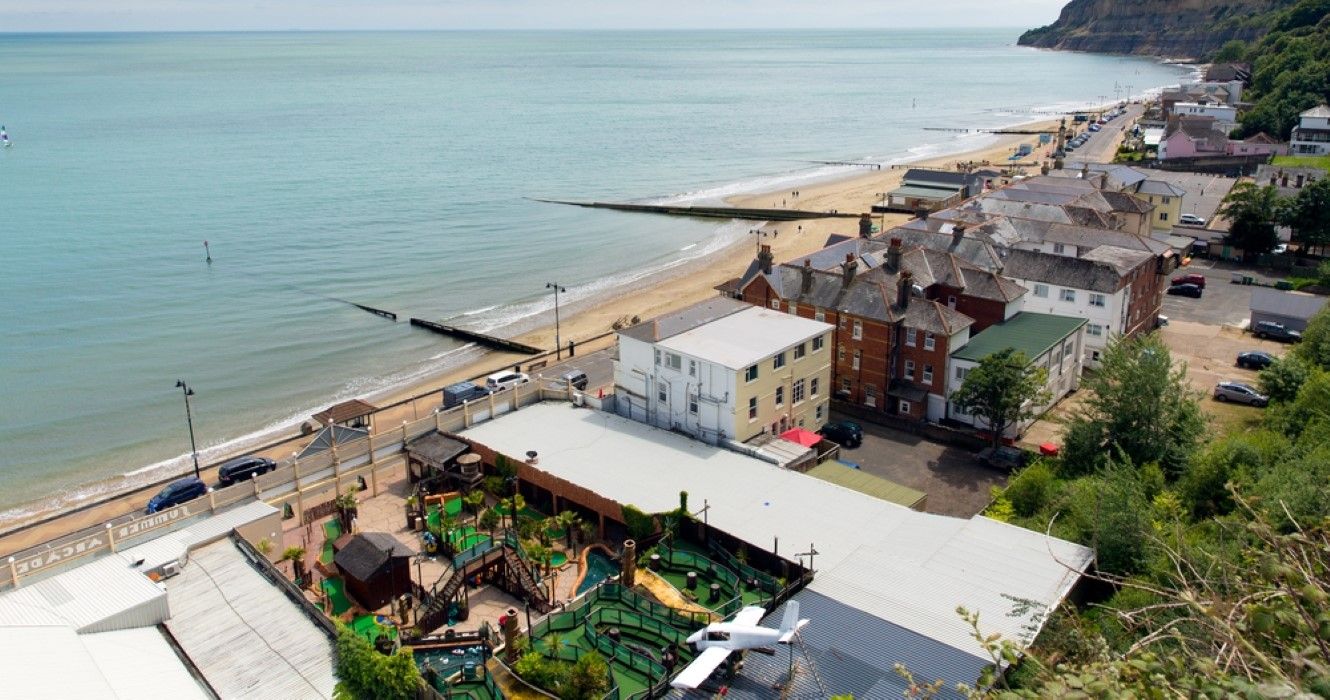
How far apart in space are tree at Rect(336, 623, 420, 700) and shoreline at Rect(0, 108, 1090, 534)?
2752 cm

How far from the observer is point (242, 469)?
48.0 metres

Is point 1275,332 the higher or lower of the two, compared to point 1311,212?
lower

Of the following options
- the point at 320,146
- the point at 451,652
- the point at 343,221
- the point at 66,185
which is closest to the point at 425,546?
the point at 451,652

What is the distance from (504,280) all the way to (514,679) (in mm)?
68146

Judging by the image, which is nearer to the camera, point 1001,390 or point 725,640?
point 725,640

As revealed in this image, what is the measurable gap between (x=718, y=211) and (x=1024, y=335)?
74.3 metres

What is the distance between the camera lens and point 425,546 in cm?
3969

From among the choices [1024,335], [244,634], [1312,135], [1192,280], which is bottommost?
[244,634]

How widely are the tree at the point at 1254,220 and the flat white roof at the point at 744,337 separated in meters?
56.4

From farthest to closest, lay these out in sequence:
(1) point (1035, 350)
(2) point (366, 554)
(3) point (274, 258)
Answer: (3) point (274, 258) < (1) point (1035, 350) < (2) point (366, 554)

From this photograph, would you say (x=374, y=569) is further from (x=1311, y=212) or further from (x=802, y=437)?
(x=1311, y=212)

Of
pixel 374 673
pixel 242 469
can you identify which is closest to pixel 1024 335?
pixel 374 673

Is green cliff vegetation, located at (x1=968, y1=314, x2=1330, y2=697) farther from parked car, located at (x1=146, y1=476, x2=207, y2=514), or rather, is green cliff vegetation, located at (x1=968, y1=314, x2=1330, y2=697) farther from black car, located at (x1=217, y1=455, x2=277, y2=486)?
parked car, located at (x1=146, y1=476, x2=207, y2=514)

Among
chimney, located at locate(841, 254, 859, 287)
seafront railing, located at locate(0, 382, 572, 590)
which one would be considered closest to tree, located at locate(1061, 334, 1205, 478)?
chimney, located at locate(841, 254, 859, 287)
